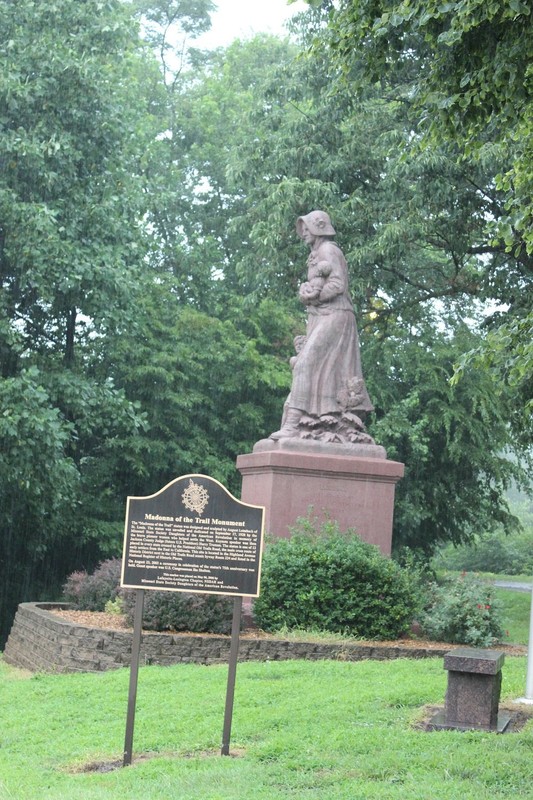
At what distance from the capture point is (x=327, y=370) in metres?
16.5

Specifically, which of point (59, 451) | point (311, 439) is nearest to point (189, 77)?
point (59, 451)

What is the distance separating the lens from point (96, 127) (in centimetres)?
2256

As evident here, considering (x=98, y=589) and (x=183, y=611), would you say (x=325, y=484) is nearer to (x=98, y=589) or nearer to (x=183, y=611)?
(x=183, y=611)

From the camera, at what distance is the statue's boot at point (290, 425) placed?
16.1 metres

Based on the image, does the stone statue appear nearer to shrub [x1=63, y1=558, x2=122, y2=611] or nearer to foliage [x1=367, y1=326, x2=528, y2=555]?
shrub [x1=63, y1=558, x2=122, y2=611]

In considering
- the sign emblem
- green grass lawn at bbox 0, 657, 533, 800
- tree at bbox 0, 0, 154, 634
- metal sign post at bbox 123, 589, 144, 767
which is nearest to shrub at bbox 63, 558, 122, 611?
green grass lawn at bbox 0, 657, 533, 800

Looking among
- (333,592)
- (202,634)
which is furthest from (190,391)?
(202,634)

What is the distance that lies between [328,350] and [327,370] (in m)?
0.29

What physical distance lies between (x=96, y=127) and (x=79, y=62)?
1411 millimetres

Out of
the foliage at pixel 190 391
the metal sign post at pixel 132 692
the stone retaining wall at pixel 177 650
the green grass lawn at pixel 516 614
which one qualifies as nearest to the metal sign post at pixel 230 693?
the metal sign post at pixel 132 692

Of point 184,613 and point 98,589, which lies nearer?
point 184,613

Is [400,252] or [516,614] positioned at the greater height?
[400,252]

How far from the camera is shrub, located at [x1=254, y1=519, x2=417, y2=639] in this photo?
14.0 meters

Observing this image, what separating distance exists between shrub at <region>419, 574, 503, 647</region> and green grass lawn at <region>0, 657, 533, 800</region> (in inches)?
84.0
